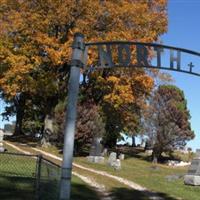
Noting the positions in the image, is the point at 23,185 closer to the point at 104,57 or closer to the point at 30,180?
the point at 30,180

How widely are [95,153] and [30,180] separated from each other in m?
17.1

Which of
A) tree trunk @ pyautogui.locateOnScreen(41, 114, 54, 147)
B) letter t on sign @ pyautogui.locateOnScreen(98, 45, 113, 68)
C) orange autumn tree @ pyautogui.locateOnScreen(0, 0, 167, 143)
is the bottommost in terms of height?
tree trunk @ pyautogui.locateOnScreen(41, 114, 54, 147)

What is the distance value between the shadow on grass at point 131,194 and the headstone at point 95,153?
14128mm

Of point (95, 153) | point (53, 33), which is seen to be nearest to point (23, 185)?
point (95, 153)

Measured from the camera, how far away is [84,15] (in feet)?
126

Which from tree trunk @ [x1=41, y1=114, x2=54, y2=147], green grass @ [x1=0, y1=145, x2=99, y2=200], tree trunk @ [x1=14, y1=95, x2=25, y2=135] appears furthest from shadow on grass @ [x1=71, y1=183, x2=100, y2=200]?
tree trunk @ [x1=14, y1=95, x2=25, y2=135]

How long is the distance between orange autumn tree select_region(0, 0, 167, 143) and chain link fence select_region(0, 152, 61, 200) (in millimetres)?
14946

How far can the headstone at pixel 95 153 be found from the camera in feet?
113

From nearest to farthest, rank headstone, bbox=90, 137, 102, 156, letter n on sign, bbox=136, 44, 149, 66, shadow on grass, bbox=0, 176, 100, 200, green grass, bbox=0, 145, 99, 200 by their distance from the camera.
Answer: letter n on sign, bbox=136, 44, 149, 66 < shadow on grass, bbox=0, 176, 100, 200 < green grass, bbox=0, 145, 99, 200 < headstone, bbox=90, 137, 102, 156

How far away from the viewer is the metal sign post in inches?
437

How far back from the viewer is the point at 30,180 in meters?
18.9

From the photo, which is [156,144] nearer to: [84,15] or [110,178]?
[84,15]

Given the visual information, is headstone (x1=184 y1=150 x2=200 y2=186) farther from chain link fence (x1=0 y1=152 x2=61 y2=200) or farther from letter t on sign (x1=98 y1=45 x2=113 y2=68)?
letter t on sign (x1=98 y1=45 x2=113 y2=68)

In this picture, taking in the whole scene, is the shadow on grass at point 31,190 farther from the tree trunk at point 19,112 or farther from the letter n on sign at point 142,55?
the tree trunk at point 19,112
